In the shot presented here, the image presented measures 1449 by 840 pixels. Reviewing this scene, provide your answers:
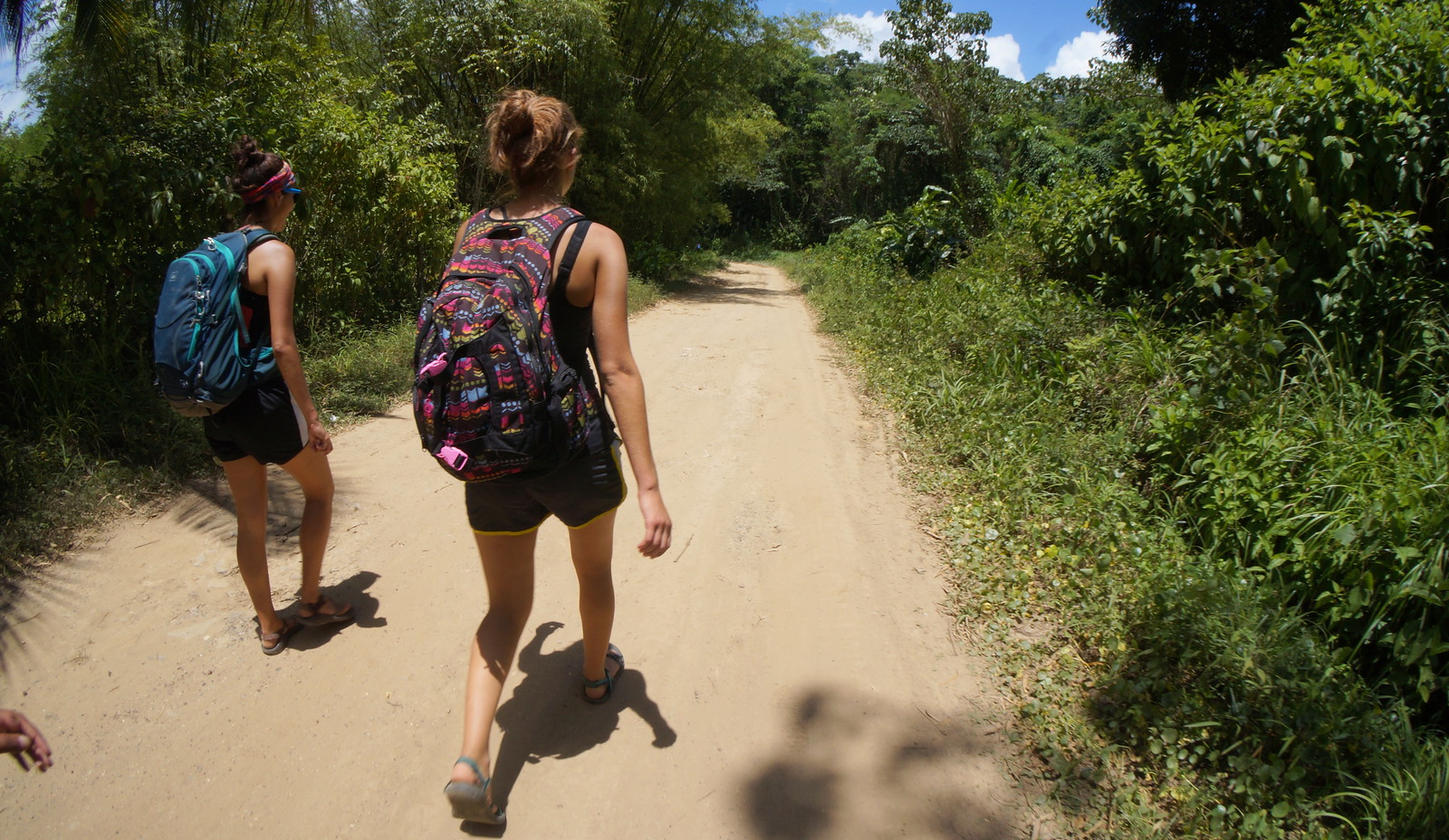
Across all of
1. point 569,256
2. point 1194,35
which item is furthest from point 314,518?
point 1194,35

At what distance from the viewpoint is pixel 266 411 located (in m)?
2.67

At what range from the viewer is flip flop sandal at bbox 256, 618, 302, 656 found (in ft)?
9.65

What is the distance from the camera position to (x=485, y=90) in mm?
13625

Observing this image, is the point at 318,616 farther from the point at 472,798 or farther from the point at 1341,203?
the point at 1341,203

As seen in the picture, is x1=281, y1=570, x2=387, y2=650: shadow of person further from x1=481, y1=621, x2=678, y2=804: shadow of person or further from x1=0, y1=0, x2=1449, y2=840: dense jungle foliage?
x1=0, y1=0, x2=1449, y2=840: dense jungle foliage

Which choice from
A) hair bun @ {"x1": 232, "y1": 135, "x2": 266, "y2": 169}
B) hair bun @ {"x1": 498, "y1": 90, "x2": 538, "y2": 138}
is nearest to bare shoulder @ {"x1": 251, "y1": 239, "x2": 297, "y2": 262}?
hair bun @ {"x1": 232, "y1": 135, "x2": 266, "y2": 169}

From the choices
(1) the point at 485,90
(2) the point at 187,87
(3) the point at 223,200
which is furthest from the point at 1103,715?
(1) the point at 485,90

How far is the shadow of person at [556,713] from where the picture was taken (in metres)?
2.50

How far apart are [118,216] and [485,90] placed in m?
9.83

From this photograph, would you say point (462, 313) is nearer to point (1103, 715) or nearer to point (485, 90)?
point (1103, 715)

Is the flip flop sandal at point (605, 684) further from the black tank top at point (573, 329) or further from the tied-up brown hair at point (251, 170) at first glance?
the tied-up brown hair at point (251, 170)

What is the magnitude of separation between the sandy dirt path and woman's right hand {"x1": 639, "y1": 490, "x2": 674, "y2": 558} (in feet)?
2.69

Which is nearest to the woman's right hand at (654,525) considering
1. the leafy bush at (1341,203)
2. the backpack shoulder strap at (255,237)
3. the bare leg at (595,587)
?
the bare leg at (595,587)

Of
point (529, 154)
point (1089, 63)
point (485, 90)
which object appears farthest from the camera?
point (1089, 63)
